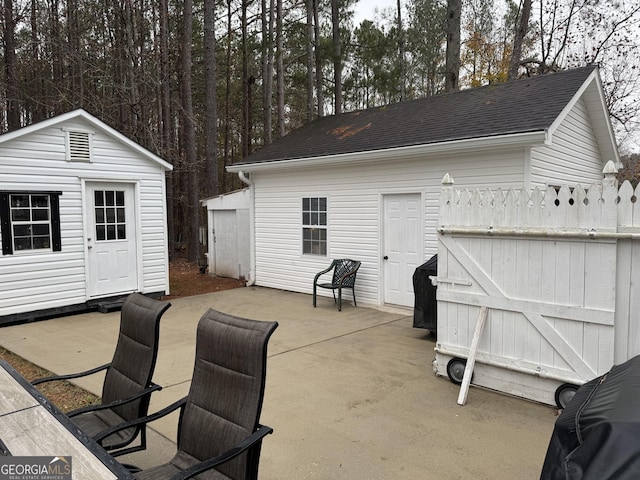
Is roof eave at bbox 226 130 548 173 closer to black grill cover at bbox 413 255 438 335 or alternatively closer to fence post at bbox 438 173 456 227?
black grill cover at bbox 413 255 438 335

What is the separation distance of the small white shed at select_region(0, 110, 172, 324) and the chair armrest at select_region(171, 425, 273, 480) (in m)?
6.38

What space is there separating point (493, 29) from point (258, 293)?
17.0m

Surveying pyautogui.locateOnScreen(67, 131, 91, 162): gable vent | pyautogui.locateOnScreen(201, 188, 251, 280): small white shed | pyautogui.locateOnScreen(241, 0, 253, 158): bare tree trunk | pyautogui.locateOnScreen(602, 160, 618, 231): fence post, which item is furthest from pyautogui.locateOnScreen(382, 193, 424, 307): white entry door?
pyautogui.locateOnScreen(241, 0, 253, 158): bare tree trunk

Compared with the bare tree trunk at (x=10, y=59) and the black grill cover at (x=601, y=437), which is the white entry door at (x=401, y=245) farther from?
the bare tree trunk at (x=10, y=59)

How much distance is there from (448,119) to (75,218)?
6529mm

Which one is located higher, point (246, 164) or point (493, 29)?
point (493, 29)

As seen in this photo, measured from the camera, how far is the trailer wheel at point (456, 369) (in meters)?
4.26

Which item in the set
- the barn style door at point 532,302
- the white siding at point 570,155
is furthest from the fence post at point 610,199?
the white siding at point 570,155

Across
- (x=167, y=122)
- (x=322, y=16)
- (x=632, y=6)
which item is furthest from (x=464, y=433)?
(x=322, y=16)

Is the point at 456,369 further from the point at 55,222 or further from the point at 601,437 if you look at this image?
the point at 55,222

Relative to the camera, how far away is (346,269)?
26.3 ft

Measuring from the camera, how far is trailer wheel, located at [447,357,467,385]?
426 cm

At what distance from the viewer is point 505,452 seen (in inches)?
121

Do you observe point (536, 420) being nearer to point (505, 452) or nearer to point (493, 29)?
point (505, 452)
